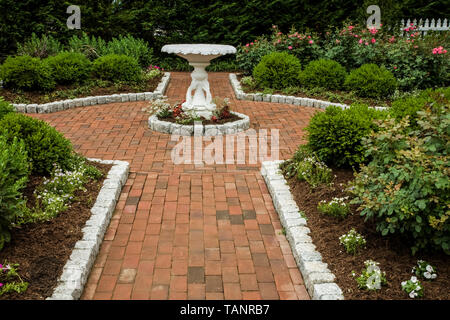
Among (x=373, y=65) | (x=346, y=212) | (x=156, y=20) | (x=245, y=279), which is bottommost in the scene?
(x=245, y=279)

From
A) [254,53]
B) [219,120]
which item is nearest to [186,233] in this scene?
[219,120]

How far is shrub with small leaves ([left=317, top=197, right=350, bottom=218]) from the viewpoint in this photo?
13.8ft

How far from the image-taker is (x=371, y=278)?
3.22 m

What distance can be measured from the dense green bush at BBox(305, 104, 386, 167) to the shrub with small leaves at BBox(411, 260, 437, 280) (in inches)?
66.8

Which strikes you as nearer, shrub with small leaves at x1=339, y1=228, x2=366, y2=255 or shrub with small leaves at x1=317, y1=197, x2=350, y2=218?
shrub with small leaves at x1=339, y1=228, x2=366, y2=255

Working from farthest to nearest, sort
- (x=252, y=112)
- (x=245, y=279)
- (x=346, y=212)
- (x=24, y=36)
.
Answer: (x=24, y=36) < (x=252, y=112) < (x=346, y=212) < (x=245, y=279)

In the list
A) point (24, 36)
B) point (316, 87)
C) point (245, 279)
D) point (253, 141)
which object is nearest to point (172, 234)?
point (245, 279)

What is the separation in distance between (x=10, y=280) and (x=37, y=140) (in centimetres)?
202

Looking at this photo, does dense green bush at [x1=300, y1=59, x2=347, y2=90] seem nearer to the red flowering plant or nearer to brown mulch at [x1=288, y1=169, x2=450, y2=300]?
the red flowering plant

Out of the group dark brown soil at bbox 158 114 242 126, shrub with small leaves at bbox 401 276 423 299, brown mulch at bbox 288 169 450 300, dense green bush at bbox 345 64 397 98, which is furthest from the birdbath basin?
shrub with small leaves at bbox 401 276 423 299

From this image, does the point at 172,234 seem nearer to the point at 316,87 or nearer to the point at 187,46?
the point at 187,46

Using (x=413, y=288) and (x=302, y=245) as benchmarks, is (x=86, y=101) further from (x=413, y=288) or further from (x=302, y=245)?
(x=413, y=288)
